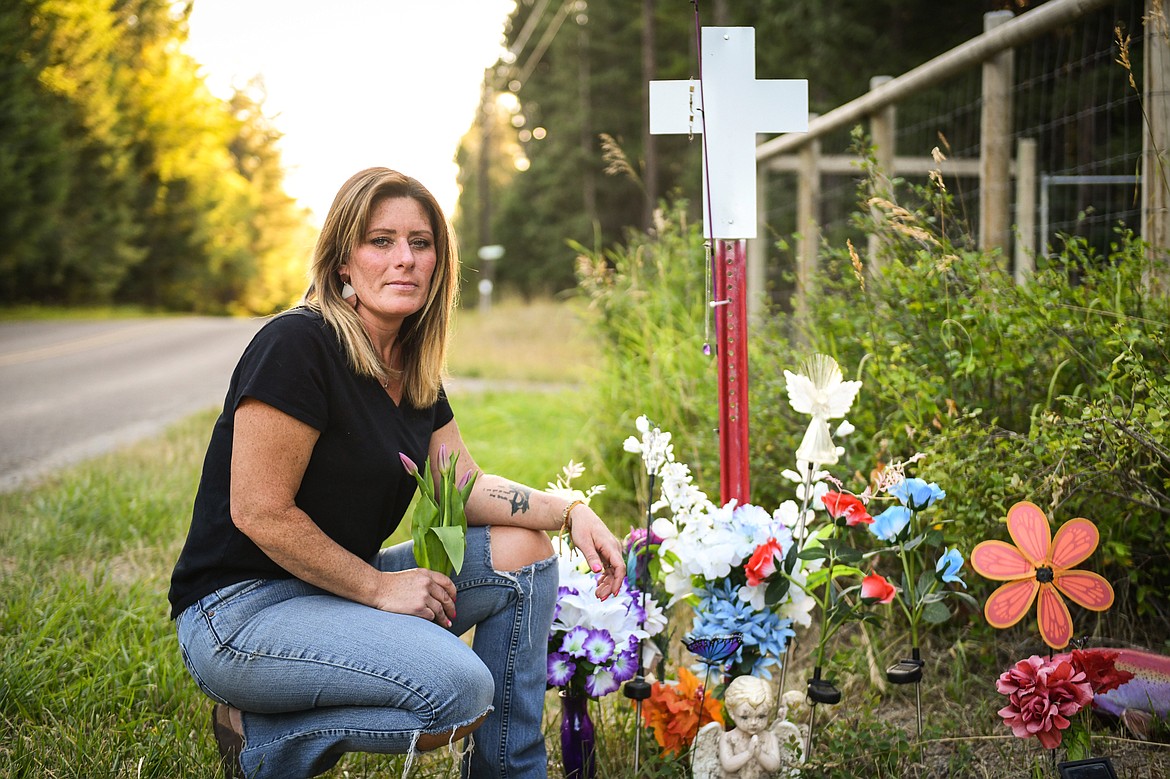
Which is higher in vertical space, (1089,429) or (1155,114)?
(1155,114)

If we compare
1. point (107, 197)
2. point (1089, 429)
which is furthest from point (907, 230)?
point (107, 197)

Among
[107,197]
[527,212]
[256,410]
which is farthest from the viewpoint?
[527,212]

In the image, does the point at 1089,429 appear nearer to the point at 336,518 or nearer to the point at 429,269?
the point at 429,269

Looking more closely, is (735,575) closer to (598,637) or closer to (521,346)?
(598,637)

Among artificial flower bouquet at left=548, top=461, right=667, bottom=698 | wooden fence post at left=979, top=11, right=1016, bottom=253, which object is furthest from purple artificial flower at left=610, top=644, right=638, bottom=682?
wooden fence post at left=979, top=11, right=1016, bottom=253

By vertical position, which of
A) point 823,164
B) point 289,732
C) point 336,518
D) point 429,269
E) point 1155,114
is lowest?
point 289,732

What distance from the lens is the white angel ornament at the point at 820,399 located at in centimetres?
194

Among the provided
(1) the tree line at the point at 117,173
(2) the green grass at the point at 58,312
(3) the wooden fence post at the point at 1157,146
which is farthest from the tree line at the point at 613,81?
Answer: (3) the wooden fence post at the point at 1157,146

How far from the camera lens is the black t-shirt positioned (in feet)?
5.96

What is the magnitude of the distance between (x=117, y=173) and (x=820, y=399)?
71.3 ft

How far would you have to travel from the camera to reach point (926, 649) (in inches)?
104

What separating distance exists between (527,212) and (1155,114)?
2722 cm

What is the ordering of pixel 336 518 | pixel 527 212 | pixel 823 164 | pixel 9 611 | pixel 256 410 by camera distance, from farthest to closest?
pixel 527 212 → pixel 823 164 → pixel 9 611 → pixel 336 518 → pixel 256 410

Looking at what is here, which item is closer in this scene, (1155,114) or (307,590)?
(307,590)
